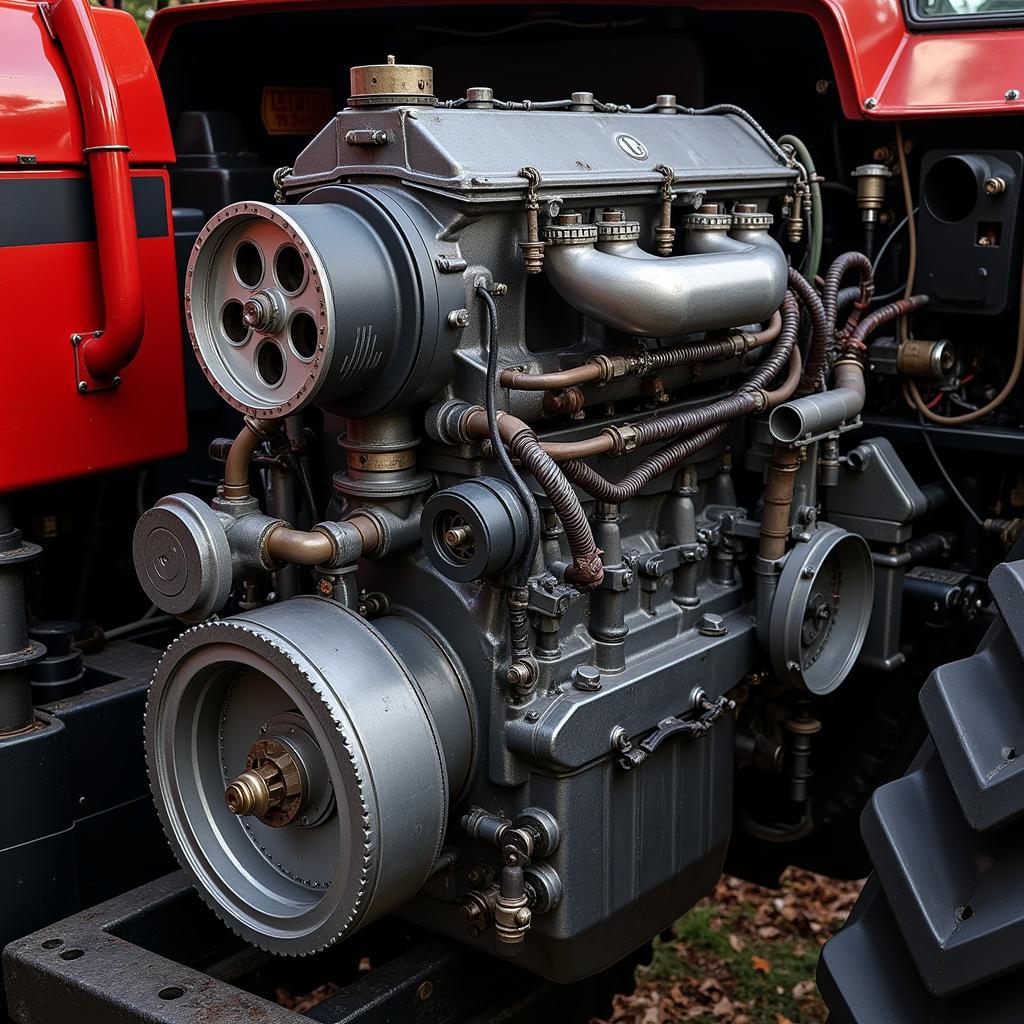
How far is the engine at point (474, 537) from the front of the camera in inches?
67.7

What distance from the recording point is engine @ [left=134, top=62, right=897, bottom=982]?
172 centimetres

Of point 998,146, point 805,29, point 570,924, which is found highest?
point 805,29

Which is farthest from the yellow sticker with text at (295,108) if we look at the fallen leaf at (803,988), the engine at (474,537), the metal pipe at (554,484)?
the fallen leaf at (803,988)

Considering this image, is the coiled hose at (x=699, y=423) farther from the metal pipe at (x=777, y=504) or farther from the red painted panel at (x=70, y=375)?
the red painted panel at (x=70, y=375)

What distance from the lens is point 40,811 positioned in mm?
2049

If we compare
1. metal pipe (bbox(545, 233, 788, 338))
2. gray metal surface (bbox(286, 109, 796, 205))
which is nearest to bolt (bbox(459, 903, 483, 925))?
metal pipe (bbox(545, 233, 788, 338))

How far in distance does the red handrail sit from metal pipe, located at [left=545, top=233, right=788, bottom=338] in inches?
25.5

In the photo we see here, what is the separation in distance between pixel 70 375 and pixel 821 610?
1219 mm

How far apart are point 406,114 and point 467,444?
0.42m

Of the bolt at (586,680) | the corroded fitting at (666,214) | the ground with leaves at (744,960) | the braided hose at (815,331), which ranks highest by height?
the corroded fitting at (666,214)

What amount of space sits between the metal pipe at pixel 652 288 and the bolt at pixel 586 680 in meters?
0.46

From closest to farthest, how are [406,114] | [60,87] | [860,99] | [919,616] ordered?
1. [406,114]
2. [60,87]
3. [860,99]
4. [919,616]

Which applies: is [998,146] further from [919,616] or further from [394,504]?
[394,504]

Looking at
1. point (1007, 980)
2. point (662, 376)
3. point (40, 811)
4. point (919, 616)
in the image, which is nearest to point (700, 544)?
point (662, 376)
